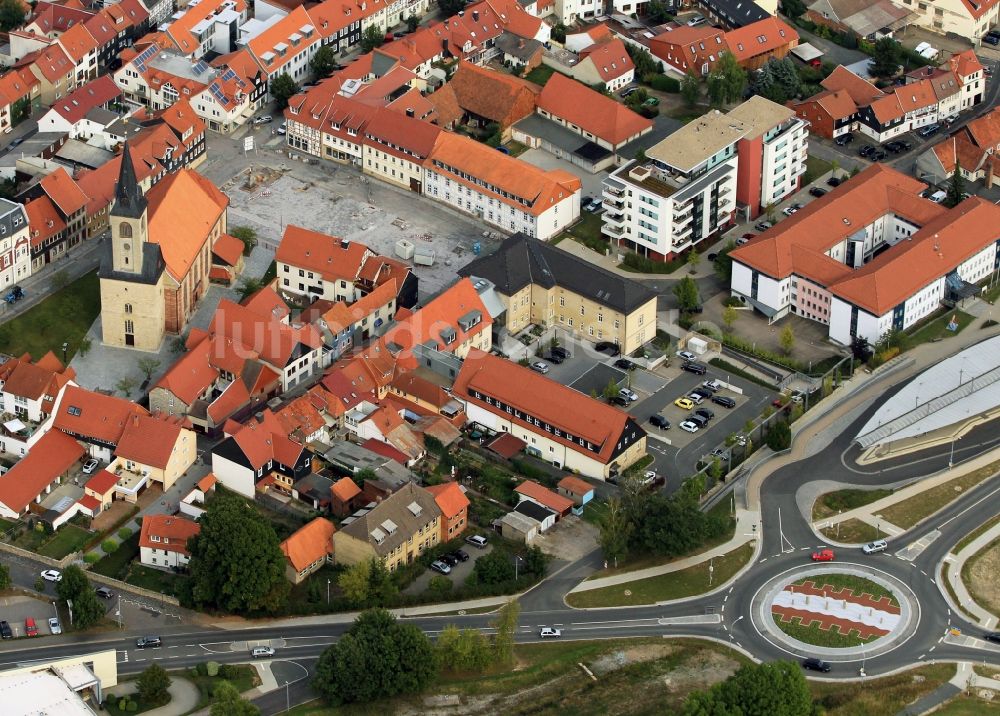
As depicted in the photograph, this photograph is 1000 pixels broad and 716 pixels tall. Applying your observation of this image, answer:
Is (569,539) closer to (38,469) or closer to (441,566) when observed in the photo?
(441,566)

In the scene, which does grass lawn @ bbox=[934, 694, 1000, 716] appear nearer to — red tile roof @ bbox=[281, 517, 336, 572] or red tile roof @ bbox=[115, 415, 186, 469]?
red tile roof @ bbox=[281, 517, 336, 572]

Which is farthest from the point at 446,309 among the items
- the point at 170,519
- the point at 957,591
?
the point at 957,591

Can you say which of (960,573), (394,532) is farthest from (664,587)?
(960,573)

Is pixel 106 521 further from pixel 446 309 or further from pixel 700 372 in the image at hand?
pixel 700 372

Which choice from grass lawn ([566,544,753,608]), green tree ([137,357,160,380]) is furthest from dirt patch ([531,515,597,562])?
green tree ([137,357,160,380])

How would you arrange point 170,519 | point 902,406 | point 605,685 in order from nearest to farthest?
point 605,685 → point 170,519 → point 902,406

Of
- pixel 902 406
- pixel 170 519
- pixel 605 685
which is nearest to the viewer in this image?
pixel 605 685
